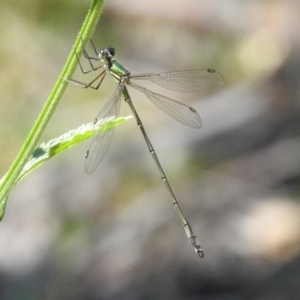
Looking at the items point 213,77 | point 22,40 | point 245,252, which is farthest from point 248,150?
point 22,40

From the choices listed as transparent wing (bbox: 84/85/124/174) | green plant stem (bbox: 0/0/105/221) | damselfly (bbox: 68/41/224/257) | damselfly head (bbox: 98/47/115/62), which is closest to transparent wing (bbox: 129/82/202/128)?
damselfly (bbox: 68/41/224/257)

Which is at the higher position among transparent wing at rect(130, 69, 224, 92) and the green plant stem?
transparent wing at rect(130, 69, 224, 92)

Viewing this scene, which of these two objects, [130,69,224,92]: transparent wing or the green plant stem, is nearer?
the green plant stem

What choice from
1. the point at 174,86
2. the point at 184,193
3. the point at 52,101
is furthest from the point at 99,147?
the point at 184,193

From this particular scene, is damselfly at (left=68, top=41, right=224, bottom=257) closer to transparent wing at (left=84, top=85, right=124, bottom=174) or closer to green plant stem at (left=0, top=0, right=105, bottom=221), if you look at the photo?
transparent wing at (left=84, top=85, right=124, bottom=174)

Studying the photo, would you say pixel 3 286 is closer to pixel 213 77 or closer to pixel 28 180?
pixel 28 180

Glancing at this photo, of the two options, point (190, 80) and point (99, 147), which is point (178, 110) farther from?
point (99, 147)
